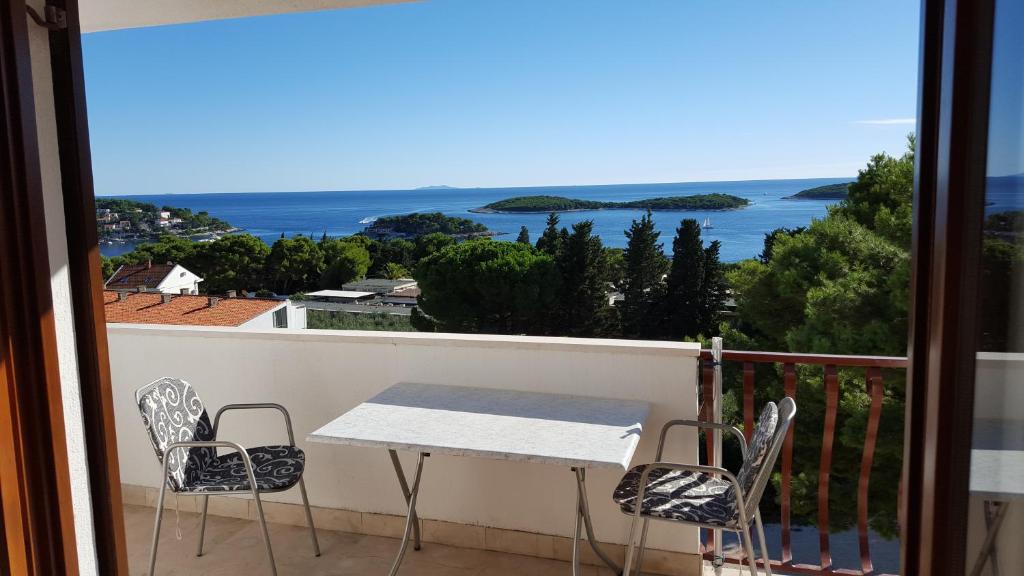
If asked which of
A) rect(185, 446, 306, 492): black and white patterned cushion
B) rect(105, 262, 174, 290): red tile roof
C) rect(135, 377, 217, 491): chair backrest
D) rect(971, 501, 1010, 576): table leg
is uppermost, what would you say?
rect(971, 501, 1010, 576): table leg

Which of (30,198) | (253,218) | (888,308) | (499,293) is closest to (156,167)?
(253,218)

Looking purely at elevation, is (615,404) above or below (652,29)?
below

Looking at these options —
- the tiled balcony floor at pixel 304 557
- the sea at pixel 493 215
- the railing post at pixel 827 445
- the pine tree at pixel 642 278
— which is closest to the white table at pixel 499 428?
the tiled balcony floor at pixel 304 557

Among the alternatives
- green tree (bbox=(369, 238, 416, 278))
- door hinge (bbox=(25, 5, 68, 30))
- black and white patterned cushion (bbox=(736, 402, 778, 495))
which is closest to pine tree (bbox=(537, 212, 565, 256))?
green tree (bbox=(369, 238, 416, 278))

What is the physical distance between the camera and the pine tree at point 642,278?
23.5 metres

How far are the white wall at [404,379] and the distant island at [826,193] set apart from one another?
18.6 metres

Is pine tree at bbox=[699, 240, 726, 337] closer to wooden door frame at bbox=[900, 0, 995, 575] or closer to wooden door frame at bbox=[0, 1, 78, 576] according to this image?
wooden door frame at bbox=[900, 0, 995, 575]

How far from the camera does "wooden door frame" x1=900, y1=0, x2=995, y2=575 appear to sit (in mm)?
812

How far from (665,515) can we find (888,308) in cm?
1555

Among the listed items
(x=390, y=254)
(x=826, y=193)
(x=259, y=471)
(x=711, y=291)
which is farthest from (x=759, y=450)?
(x=390, y=254)

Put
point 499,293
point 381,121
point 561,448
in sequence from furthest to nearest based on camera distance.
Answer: point 381,121
point 499,293
point 561,448

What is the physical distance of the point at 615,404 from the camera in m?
2.72

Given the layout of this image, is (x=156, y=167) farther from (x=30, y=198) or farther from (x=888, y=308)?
(x=30, y=198)

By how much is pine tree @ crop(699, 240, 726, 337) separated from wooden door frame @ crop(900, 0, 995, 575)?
21656mm
